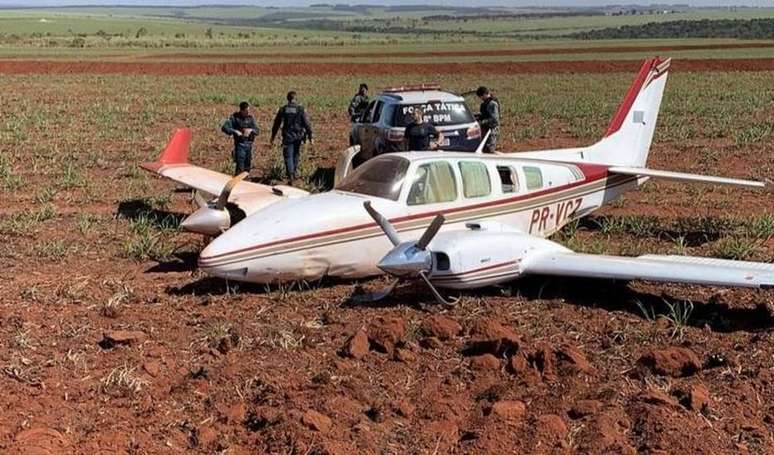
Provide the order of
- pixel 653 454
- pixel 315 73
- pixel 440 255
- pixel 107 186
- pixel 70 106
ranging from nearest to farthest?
pixel 653 454
pixel 440 255
pixel 107 186
pixel 70 106
pixel 315 73

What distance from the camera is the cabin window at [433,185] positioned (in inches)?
417

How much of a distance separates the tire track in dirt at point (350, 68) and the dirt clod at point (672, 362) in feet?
183

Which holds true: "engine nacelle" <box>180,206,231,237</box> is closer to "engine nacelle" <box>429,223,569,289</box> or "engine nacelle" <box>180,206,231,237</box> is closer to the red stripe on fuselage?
the red stripe on fuselage

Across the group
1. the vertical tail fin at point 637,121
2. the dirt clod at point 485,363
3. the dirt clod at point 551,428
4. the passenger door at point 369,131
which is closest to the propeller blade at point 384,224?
the dirt clod at point 485,363

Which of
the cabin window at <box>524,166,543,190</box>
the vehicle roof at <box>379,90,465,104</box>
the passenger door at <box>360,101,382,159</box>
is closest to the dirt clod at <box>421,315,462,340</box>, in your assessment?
the cabin window at <box>524,166,543,190</box>

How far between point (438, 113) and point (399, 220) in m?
6.98

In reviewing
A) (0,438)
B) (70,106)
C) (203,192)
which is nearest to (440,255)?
(0,438)

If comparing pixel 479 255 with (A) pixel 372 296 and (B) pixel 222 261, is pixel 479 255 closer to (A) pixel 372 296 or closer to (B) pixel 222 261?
(A) pixel 372 296

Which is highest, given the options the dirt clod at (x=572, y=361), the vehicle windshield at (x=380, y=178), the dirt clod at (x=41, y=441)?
Result: the vehicle windshield at (x=380, y=178)

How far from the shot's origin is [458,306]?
31.7 ft

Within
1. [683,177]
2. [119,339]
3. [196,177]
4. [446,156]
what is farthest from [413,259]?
[196,177]

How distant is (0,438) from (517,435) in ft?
13.1

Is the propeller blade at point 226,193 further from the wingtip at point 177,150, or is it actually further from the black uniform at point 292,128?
the black uniform at point 292,128

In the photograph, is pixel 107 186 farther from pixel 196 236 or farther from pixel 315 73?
pixel 315 73
